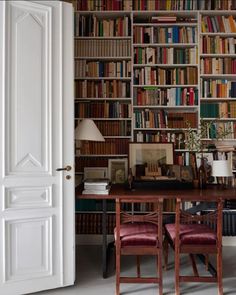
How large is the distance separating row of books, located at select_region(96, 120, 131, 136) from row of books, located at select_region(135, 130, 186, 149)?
15 cm

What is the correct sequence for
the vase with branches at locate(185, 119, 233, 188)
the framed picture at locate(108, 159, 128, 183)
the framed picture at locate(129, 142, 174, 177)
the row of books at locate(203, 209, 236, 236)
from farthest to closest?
1. the row of books at locate(203, 209, 236, 236)
2. the framed picture at locate(108, 159, 128, 183)
3. the framed picture at locate(129, 142, 174, 177)
4. the vase with branches at locate(185, 119, 233, 188)

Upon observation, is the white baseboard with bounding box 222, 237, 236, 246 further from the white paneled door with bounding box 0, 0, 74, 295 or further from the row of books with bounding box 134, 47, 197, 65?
the row of books with bounding box 134, 47, 197, 65

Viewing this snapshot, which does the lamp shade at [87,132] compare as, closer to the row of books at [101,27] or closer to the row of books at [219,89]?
the row of books at [101,27]

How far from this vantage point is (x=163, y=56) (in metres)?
3.87

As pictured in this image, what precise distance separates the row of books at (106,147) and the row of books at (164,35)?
4.41 ft

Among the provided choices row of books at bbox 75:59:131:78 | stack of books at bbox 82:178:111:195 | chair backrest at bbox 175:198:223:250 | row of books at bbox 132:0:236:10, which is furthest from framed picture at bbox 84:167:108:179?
row of books at bbox 132:0:236:10

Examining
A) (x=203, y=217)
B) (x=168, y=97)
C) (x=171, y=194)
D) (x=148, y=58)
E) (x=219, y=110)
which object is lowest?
(x=203, y=217)

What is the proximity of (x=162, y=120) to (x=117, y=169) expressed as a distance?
0.87 meters

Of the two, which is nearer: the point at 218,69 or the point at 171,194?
the point at 171,194

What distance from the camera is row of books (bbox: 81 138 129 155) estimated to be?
384 cm

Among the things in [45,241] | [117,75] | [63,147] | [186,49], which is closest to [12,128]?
[63,147]

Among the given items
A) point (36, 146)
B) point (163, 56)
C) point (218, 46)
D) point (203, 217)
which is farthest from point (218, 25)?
point (36, 146)

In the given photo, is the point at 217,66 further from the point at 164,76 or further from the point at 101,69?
the point at 101,69


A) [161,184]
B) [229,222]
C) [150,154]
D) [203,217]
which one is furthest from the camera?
[229,222]
